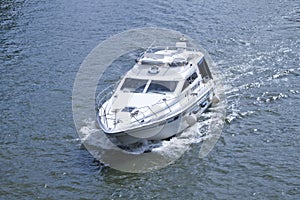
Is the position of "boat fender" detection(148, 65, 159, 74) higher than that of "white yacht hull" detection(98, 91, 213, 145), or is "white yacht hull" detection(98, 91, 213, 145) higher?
"boat fender" detection(148, 65, 159, 74)

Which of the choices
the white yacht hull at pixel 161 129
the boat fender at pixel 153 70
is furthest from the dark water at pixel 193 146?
the boat fender at pixel 153 70

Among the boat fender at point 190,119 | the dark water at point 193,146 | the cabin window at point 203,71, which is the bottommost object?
the dark water at point 193,146

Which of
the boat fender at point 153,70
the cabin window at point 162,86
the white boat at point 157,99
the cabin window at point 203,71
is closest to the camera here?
the white boat at point 157,99

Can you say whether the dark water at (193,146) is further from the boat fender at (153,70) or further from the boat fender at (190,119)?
the boat fender at (153,70)

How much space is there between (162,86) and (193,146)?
3886mm

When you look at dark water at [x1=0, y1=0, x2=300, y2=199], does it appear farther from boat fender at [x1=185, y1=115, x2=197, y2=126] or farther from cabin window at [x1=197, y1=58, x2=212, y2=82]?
cabin window at [x1=197, y1=58, x2=212, y2=82]

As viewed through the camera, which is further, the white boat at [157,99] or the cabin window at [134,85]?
the cabin window at [134,85]

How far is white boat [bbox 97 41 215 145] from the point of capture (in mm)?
27781

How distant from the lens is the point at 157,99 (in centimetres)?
2928

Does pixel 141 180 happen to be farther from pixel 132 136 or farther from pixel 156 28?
pixel 156 28

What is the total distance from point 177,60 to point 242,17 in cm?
1730

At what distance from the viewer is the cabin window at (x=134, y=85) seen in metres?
30.3

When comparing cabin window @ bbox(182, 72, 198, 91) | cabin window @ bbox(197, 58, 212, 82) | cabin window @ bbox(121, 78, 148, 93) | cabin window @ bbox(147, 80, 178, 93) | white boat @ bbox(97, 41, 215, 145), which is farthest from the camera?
cabin window @ bbox(197, 58, 212, 82)

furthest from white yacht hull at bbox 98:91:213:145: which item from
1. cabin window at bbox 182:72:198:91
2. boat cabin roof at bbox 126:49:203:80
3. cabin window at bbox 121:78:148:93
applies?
cabin window at bbox 121:78:148:93
